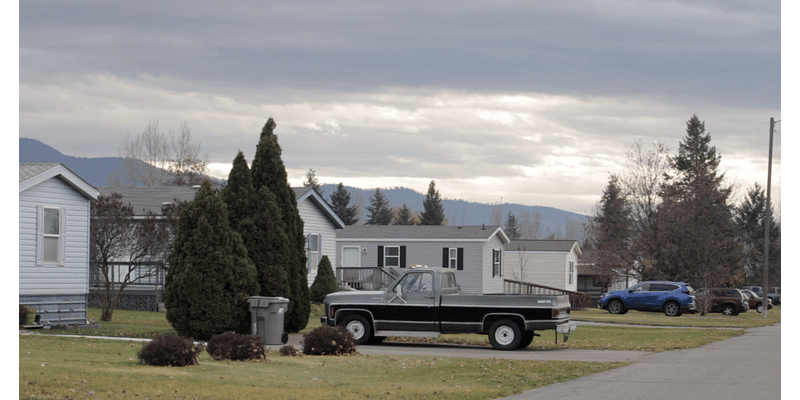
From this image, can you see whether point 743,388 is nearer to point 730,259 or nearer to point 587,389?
point 587,389

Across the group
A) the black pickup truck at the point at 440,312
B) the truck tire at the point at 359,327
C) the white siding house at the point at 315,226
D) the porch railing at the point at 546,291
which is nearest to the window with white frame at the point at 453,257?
the porch railing at the point at 546,291

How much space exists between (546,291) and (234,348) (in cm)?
4244

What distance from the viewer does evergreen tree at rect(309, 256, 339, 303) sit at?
→ 35281mm

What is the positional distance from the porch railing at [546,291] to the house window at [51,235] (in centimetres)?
3103

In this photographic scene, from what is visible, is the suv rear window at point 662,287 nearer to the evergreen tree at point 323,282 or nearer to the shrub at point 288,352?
the evergreen tree at point 323,282

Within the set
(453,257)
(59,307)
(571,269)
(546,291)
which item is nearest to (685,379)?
(59,307)

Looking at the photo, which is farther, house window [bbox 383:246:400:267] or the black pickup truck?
house window [bbox 383:246:400:267]

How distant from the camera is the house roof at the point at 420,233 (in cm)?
5151

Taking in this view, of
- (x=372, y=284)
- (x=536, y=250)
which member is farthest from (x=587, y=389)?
(x=536, y=250)

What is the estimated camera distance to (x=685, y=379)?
14906 millimetres

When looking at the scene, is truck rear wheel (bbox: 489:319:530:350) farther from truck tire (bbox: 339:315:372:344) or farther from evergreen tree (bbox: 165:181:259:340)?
evergreen tree (bbox: 165:181:259:340)

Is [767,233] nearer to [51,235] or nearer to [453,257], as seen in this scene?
[453,257]

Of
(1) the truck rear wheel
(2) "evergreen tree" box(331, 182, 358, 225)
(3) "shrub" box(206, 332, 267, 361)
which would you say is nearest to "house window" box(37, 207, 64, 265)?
(3) "shrub" box(206, 332, 267, 361)

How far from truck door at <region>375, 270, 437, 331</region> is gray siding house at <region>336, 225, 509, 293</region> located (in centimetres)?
2960
